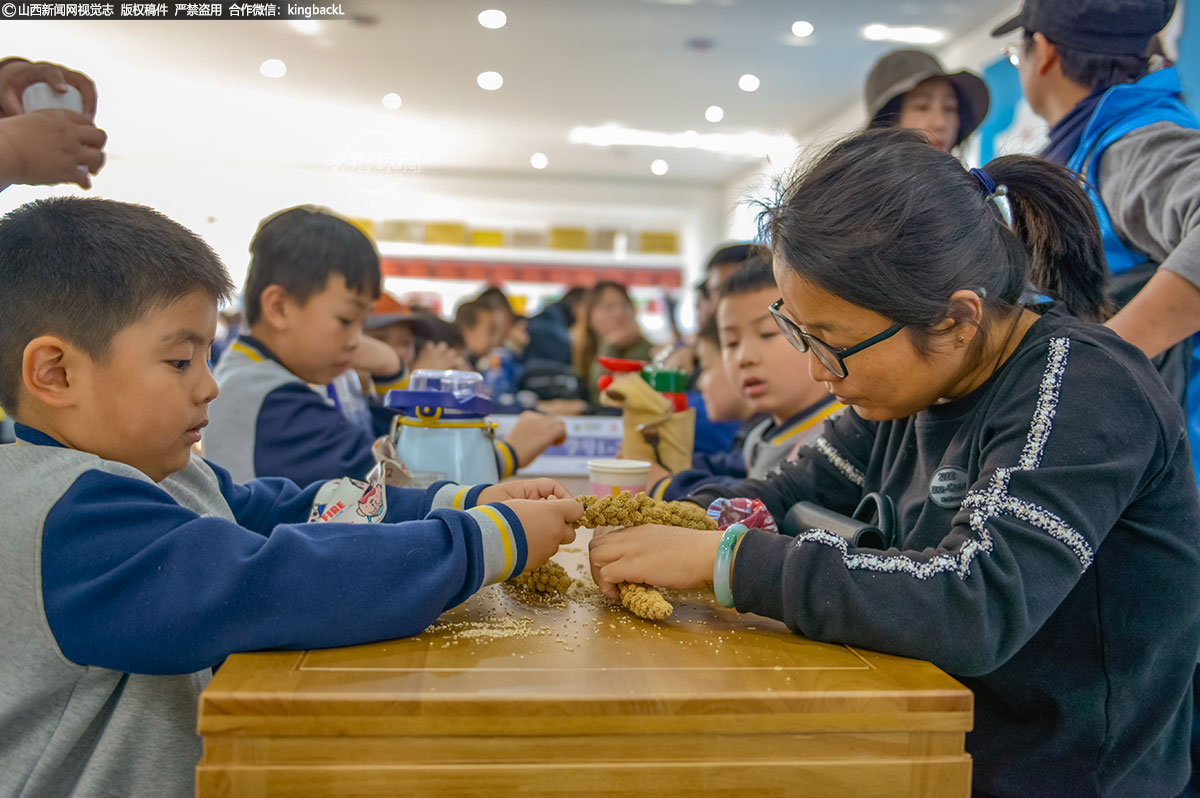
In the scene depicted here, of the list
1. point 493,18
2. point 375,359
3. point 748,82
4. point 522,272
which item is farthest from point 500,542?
point 522,272

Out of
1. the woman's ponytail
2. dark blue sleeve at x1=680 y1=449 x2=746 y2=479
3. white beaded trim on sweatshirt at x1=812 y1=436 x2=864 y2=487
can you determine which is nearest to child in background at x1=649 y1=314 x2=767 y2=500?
dark blue sleeve at x1=680 y1=449 x2=746 y2=479

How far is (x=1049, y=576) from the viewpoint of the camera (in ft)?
2.63

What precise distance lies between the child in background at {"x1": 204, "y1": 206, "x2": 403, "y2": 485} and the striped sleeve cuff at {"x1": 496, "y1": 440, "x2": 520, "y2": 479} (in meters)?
0.26

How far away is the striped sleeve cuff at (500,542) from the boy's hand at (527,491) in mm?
199

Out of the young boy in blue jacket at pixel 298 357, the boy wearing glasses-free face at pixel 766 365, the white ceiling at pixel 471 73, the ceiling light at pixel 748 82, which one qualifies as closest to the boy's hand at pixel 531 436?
the young boy in blue jacket at pixel 298 357

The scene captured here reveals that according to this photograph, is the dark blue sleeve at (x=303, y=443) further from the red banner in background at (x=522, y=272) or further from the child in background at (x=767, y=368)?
the red banner in background at (x=522, y=272)

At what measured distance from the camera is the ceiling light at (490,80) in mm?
6721

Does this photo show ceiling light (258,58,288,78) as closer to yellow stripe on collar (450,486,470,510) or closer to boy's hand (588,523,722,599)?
yellow stripe on collar (450,486,470,510)

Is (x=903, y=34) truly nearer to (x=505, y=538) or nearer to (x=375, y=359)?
(x=375, y=359)

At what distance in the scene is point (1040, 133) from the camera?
4684mm

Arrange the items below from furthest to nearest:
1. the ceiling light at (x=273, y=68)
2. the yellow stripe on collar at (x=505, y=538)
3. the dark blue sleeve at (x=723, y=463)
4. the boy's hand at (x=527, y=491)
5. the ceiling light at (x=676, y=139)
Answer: the ceiling light at (x=676, y=139)
the ceiling light at (x=273, y=68)
the dark blue sleeve at (x=723, y=463)
the boy's hand at (x=527, y=491)
the yellow stripe on collar at (x=505, y=538)

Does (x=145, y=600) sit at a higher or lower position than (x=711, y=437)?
higher

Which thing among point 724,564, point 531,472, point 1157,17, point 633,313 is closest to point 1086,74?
point 1157,17

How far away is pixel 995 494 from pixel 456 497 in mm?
675
